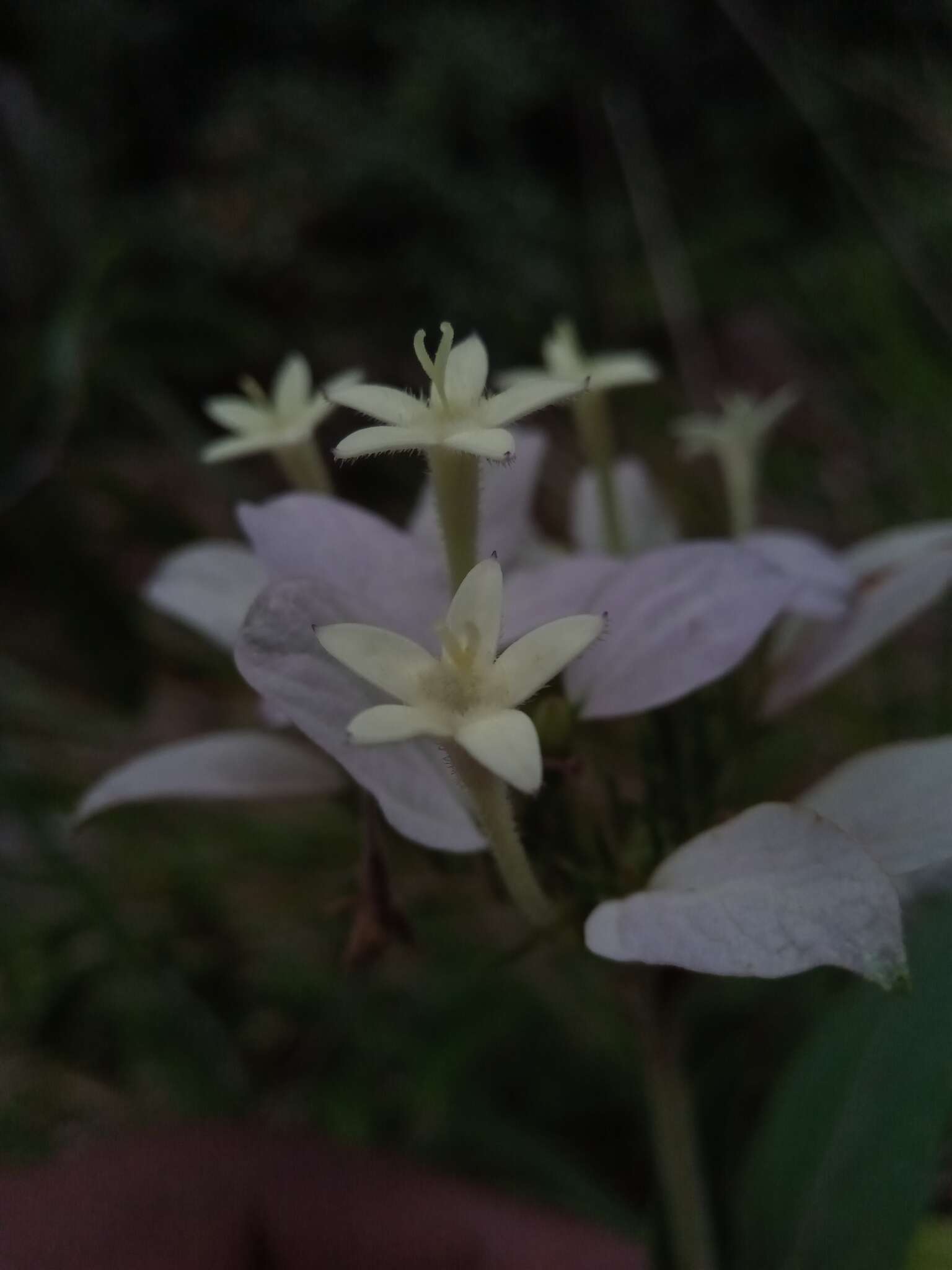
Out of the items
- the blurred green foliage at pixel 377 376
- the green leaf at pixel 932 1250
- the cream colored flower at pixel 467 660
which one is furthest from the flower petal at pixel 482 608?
the green leaf at pixel 932 1250

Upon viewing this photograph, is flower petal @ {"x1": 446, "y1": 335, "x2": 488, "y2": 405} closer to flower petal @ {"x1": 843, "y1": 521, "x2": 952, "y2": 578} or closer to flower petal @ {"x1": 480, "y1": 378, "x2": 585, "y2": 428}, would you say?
flower petal @ {"x1": 480, "y1": 378, "x2": 585, "y2": 428}

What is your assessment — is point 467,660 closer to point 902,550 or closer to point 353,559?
point 353,559

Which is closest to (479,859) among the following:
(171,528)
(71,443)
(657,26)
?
(171,528)

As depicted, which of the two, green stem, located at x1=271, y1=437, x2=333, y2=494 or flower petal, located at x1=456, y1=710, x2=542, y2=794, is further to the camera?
green stem, located at x1=271, y1=437, x2=333, y2=494

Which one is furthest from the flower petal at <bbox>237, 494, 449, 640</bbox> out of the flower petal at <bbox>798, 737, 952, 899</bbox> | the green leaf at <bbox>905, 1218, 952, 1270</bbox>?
the green leaf at <bbox>905, 1218, 952, 1270</bbox>

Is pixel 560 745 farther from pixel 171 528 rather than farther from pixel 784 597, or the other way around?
pixel 171 528
